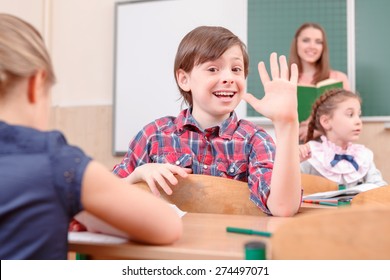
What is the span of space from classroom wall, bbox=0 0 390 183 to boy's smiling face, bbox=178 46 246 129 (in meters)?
2.62

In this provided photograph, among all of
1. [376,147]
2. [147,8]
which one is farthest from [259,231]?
[147,8]

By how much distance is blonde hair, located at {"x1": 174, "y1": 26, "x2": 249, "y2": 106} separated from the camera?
4.53 feet

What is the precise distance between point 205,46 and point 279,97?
48cm

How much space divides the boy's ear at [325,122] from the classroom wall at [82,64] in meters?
1.96

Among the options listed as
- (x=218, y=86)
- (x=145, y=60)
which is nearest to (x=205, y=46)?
(x=218, y=86)

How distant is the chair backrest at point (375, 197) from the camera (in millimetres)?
1193

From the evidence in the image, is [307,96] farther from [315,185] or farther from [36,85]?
[36,85]

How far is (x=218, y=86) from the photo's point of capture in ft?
4.64

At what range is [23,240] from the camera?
634mm

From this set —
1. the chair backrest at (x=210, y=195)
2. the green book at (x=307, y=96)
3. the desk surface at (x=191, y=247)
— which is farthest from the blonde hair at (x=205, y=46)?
the green book at (x=307, y=96)

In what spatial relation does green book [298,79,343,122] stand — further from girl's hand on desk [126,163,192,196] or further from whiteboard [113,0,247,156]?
girl's hand on desk [126,163,192,196]

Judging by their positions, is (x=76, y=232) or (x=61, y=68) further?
(x=61, y=68)
